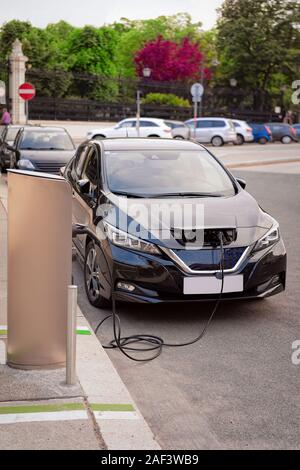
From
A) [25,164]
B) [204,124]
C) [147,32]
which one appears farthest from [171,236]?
[147,32]

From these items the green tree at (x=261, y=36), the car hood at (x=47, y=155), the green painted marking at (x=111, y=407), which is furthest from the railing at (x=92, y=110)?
the green painted marking at (x=111, y=407)

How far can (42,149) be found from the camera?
1838cm

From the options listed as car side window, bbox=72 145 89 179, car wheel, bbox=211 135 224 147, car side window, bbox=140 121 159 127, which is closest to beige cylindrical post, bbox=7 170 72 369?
car side window, bbox=72 145 89 179

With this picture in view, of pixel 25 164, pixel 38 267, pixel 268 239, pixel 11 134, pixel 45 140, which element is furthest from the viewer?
pixel 11 134

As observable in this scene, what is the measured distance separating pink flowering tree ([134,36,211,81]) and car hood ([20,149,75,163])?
46683mm

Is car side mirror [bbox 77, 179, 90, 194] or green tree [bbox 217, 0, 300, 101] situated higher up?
green tree [bbox 217, 0, 300, 101]

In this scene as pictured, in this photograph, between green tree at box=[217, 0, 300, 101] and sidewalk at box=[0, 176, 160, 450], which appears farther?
green tree at box=[217, 0, 300, 101]

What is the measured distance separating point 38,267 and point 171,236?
6.17 ft

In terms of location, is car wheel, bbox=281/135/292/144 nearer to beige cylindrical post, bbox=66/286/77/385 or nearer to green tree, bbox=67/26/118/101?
green tree, bbox=67/26/118/101

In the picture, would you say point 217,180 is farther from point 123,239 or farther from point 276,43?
point 276,43

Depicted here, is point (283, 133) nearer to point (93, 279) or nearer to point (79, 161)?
point (79, 161)

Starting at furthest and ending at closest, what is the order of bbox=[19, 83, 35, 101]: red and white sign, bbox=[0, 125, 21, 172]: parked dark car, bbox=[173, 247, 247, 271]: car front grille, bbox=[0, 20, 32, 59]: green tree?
bbox=[0, 20, 32, 59]: green tree < bbox=[19, 83, 35, 101]: red and white sign < bbox=[0, 125, 21, 172]: parked dark car < bbox=[173, 247, 247, 271]: car front grille

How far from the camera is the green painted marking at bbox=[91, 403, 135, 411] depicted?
14.3 feet
